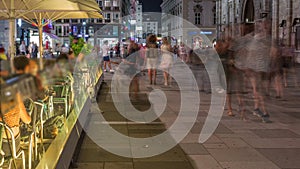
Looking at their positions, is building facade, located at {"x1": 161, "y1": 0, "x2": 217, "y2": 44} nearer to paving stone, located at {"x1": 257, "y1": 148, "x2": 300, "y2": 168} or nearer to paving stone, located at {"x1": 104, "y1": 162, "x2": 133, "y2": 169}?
paving stone, located at {"x1": 257, "y1": 148, "x2": 300, "y2": 168}

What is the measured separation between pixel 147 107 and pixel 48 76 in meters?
9.73

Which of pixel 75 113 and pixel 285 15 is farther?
pixel 285 15

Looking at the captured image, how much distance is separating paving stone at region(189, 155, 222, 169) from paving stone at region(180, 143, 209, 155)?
0.72 ft

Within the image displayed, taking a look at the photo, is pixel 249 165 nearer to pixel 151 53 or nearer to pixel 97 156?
pixel 97 156

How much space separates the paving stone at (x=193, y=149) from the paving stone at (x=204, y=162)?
0.72 feet

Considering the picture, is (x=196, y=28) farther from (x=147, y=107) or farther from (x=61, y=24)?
(x=147, y=107)

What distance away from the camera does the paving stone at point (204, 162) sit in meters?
6.26

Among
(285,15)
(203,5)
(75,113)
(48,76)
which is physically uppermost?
(203,5)

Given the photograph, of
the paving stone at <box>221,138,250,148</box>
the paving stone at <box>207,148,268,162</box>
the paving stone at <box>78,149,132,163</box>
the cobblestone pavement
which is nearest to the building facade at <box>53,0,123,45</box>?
the cobblestone pavement

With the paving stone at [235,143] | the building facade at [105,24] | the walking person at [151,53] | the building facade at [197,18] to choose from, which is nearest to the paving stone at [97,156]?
the paving stone at [235,143]

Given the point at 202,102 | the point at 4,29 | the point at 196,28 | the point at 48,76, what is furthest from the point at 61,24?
the point at 48,76

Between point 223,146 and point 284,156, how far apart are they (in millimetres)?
1035

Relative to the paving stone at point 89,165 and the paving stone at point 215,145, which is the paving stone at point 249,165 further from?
the paving stone at point 89,165

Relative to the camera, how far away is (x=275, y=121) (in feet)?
32.7
